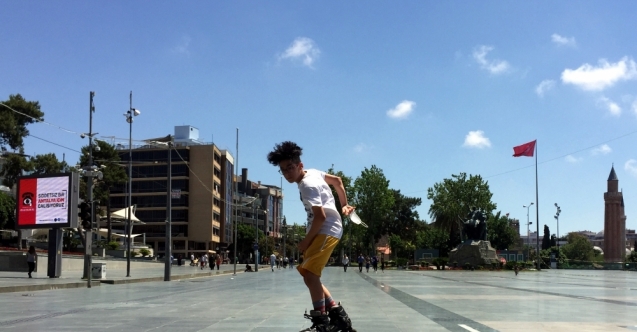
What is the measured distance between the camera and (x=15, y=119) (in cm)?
4612

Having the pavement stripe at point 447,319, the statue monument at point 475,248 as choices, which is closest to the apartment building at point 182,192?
the statue monument at point 475,248

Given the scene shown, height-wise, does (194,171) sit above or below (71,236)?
above

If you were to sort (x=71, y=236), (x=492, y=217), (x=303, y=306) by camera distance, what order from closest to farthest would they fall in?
(x=303, y=306) → (x=71, y=236) → (x=492, y=217)

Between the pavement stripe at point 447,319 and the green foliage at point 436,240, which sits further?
the green foliage at point 436,240

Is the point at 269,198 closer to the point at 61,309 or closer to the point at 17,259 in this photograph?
the point at 17,259

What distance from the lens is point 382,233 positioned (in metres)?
103

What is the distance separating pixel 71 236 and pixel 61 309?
52346 mm

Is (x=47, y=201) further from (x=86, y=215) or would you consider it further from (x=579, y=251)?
(x=579, y=251)

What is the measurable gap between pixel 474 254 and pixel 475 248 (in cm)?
57

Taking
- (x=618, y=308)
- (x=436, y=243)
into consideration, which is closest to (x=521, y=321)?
(x=618, y=308)

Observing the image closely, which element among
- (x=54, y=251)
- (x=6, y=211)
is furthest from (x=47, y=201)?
(x=6, y=211)

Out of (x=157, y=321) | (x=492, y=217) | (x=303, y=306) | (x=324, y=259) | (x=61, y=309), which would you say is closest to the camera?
(x=324, y=259)

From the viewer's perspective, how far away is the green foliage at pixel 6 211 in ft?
187

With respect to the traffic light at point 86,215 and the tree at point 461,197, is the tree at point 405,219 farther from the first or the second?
the traffic light at point 86,215
